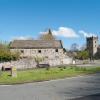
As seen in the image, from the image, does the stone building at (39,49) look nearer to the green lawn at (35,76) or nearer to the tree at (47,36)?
the tree at (47,36)

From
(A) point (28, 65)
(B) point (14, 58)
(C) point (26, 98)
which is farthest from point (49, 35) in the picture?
(C) point (26, 98)

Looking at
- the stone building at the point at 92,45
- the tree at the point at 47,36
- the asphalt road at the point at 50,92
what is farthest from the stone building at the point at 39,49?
the asphalt road at the point at 50,92

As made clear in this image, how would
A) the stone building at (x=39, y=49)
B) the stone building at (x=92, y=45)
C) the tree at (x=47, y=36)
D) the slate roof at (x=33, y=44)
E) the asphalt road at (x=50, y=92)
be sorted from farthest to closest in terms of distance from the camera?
the stone building at (x=92, y=45), the tree at (x=47, y=36), the stone building at (x=39, y=49), the slate roof at (x=33, y=44), the asphalt road at (x=50, y=92)

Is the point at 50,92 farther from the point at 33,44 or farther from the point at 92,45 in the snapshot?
the point at 92,45

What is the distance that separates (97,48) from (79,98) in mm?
128604

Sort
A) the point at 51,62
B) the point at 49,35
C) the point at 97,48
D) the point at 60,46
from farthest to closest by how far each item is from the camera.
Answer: the point at 97,48
the point at 49,35
the point at 60,46
the point at 51,62

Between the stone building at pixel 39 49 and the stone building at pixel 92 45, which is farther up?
the stone building at pixel 92 45

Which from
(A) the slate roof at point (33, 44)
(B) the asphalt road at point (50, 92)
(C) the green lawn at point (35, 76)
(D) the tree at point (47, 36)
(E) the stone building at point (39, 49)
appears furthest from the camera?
(D) the tree at point (47, 36)

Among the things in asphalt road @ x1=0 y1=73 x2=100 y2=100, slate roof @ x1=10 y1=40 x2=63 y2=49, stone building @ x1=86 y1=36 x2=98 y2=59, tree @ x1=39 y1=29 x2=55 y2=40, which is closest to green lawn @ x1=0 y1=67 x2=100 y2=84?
asphalt road @ x1=0 y1=73 x2=100 y2=100

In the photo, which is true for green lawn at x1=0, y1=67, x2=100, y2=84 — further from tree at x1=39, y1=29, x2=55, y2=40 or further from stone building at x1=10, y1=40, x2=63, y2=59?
tree at x1=39, y1=29, x2=55, y2=40

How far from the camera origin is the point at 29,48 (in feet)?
292

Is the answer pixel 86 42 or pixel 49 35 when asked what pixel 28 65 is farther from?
pixel 86 42

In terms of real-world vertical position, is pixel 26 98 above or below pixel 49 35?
below

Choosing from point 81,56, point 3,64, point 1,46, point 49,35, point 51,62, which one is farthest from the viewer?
point 49,35
